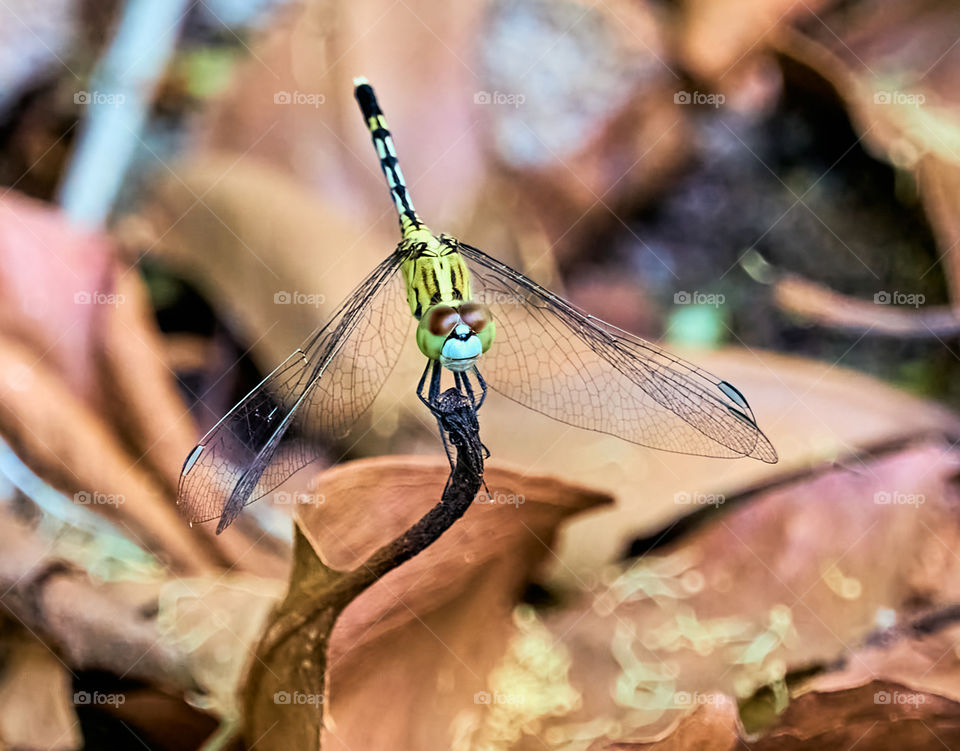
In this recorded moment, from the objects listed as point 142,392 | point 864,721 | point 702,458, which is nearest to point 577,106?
point 702,458

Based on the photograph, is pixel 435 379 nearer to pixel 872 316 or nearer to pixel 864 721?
pixel 864 721

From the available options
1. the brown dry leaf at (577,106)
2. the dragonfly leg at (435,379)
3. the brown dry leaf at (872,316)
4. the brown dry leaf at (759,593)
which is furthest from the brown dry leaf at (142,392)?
the brown dry leaf at (872,316)

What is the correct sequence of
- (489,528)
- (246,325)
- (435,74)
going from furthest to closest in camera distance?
1. (435,74)
2. (246,325)
3. (489,528)

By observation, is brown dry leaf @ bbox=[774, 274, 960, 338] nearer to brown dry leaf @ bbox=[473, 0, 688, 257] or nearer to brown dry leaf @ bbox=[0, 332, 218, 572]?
brown dry leaf @ bbox=[473, 0, 688, 257]

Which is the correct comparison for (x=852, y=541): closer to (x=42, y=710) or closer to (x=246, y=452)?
(x=246, y=452)

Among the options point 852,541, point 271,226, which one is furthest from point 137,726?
point 852,541

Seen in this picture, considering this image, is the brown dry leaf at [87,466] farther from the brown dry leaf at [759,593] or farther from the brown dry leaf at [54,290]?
the brown dry leaf at [759,593]
